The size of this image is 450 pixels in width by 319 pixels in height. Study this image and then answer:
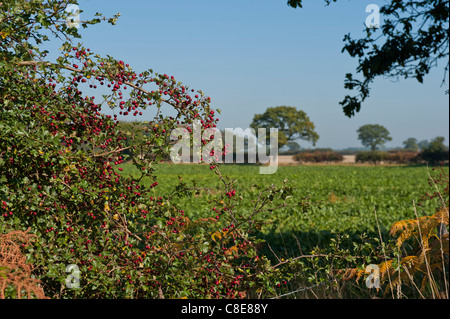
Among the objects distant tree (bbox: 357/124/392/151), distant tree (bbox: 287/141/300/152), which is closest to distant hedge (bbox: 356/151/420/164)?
distant tree (bbox: 287/141/300/152)

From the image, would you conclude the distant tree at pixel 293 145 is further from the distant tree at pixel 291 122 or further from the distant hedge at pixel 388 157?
the distant hedge at pixel 388 157

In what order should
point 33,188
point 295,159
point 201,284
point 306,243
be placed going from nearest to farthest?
point 33,188, point 201,284, point 306,243, point 295,159

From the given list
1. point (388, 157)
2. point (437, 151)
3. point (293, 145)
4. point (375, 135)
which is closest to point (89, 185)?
point (437, 151)

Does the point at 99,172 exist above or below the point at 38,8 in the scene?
below

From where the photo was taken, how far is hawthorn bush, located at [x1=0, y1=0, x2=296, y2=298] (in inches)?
131

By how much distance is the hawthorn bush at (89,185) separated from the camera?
11.0 ft

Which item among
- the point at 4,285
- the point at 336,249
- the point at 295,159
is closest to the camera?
the point at 4,285

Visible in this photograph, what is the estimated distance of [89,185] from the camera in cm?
358

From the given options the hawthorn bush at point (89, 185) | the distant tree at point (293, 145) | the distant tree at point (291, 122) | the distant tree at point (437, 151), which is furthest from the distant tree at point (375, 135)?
the hawthorn bush at point (89, 185)
